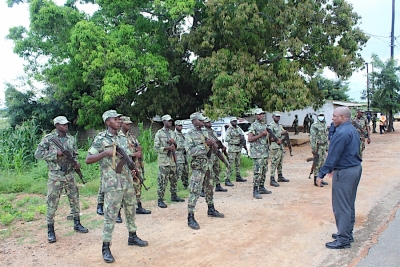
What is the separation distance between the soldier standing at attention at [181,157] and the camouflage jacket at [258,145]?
5.63 ft

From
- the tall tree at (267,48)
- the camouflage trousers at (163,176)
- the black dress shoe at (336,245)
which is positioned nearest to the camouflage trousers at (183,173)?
the camouflage trousers at (163,176)

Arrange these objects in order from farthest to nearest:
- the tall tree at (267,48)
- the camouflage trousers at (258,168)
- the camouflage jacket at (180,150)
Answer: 1. the tall tree at (267,48)
2. the camouflage jacket at (180,150)
3. the camouflage trousers at (258,168)

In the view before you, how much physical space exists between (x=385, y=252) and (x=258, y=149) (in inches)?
136

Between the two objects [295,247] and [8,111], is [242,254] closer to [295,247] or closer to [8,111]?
[295,247]

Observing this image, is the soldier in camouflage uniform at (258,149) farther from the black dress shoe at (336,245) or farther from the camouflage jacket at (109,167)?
the camouflage jacket at (109,167)

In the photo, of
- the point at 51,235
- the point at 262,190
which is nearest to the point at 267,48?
the point at 262,190

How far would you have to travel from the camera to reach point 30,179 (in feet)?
31.7

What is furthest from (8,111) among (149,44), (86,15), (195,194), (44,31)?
(195,194)

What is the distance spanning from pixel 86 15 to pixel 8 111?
5.52m

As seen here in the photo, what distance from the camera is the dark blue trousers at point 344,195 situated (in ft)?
14.8

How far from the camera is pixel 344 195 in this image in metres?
4.54

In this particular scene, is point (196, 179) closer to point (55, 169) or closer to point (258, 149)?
point (55, 169)

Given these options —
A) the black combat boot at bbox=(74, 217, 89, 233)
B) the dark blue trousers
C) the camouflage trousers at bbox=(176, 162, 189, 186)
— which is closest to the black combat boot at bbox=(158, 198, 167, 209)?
the camouflage trousers at bbox=(176, 162, 189, 186)

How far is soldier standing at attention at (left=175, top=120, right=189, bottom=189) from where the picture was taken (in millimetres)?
8289
